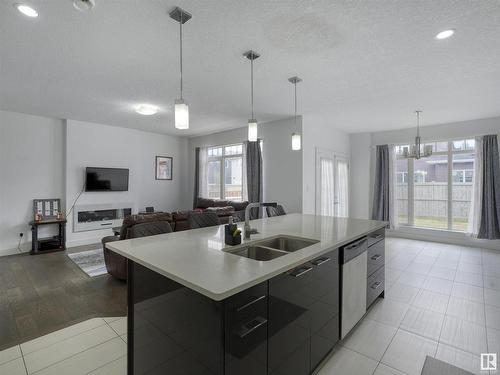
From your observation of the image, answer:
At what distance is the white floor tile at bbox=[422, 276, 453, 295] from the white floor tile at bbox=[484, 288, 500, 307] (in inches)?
13.6

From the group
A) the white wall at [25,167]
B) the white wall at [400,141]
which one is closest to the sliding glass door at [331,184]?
the white wall at [400,141]

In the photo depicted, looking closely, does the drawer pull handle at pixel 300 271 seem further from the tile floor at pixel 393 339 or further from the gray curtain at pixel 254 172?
the gray curtain at pixel 254 172

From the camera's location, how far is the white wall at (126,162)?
550 centimetres

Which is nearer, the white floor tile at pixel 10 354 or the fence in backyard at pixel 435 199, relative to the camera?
the white floor tile at pixel 10 354

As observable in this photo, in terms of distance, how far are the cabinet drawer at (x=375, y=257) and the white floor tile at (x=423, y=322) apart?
544 millimetres

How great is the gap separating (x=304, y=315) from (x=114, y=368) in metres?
1.49

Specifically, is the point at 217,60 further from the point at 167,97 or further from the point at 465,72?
the point at 465,72

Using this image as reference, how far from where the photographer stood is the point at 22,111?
191 inches

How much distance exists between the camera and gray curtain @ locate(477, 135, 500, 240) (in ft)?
16.3

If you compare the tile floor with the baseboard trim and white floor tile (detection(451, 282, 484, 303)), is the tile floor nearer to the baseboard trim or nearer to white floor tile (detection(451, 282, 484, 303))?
white floor tile (detection(451, 282, 484, 303))

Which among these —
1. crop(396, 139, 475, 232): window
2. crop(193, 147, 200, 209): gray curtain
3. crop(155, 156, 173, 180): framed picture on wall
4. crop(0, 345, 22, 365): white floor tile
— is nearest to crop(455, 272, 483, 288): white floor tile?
crop(396, 139, 475, 232): window

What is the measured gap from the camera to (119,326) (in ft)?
8.04

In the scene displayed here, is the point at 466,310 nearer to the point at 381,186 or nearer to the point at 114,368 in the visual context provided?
the point at 114,368

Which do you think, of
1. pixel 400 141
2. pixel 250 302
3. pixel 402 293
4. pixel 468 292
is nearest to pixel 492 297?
pixel 468 292
